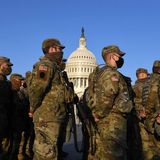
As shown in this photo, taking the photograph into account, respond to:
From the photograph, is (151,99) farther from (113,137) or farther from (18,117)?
(18,117)

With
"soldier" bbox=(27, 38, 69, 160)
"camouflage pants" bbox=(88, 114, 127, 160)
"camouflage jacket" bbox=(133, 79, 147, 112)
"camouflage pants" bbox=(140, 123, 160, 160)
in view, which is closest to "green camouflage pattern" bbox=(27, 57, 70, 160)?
"soldier" bbox=(27, 38, 69, 160)

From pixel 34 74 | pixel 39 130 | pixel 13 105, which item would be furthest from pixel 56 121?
pixel 13 105

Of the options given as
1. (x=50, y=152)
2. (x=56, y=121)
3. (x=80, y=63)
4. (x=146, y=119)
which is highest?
(x=80, y=63)

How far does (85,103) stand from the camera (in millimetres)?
6953

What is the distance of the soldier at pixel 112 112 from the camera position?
5.95 m

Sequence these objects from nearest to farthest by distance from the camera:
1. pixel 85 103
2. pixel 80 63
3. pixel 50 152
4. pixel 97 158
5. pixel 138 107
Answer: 1. pixel 50 152
2. pixel 97 158
3. pixel 85 103
4. pixel 138 107
5. pixel 80 63

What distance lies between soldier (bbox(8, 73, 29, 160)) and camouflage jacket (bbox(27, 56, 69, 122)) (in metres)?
1.18

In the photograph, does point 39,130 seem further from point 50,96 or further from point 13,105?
point 13,105

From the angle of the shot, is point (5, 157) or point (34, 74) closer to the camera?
point (34, 74)

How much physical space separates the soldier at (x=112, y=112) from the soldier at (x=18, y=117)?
1748 mm

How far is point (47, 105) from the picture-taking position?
593 centimetres

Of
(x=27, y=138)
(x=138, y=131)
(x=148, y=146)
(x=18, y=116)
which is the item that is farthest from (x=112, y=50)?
(x=27, y=138)

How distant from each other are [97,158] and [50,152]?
97cm

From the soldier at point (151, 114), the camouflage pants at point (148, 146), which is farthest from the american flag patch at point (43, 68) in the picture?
the camouflage pants at point (148, 146)
